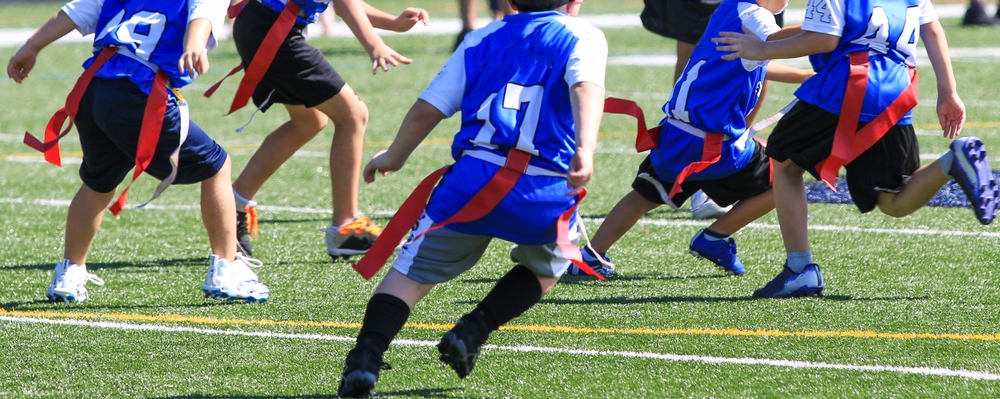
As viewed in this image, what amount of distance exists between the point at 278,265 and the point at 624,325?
1.87m

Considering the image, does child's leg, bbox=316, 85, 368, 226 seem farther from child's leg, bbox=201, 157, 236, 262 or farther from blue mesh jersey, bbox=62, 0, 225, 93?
blue mesh jersey, bbox=62, 0, 225, 93

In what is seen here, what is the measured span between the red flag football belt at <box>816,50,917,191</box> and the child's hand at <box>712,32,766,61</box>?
1.10 ft

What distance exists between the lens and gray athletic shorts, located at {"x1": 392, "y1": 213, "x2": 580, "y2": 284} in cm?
345

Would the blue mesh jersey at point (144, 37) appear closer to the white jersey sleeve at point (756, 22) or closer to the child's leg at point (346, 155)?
the child's leg at point (346, 155)

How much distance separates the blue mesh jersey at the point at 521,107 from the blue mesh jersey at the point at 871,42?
129 cm

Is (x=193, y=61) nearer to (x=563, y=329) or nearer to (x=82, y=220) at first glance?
(x=82, y=220)

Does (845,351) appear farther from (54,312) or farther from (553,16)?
(54,312)

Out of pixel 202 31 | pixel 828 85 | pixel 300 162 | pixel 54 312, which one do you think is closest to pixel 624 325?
pixel 828 85

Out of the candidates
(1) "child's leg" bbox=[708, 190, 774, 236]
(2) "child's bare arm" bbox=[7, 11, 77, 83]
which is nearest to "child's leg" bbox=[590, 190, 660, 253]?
(1) "child's leg" bbox=[708, 190, 774, 236]

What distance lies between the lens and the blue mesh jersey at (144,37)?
14.8 ft

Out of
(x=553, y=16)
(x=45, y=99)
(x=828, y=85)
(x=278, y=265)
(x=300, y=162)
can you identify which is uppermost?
(x=553, y=16)

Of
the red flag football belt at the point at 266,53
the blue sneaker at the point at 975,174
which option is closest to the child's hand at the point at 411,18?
the red flag football belt at the point at 266,53

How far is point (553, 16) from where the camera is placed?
3434 millimetres

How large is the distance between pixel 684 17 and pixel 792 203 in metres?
2.39
